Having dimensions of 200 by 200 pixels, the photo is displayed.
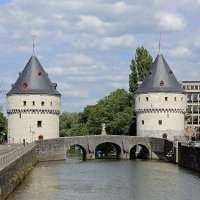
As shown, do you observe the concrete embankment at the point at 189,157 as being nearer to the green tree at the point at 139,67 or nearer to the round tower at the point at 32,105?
the round tower at the point at 32,105

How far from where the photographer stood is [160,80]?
78.6 metres

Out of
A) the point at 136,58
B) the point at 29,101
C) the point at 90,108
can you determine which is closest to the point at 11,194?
the point at 29,101

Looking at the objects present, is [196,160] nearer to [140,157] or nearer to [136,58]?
[140,157]

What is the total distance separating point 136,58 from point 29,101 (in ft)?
57.3

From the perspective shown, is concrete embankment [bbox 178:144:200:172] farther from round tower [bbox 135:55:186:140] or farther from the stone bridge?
round tower [bbox 135:55:186:140]

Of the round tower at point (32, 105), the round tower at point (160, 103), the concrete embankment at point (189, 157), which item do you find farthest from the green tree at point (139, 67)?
the concrete embankment at point (189, 157)

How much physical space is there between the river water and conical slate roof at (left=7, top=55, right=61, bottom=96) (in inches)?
672

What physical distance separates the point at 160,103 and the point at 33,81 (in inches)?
539

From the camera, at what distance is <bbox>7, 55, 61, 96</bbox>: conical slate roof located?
76.4 m

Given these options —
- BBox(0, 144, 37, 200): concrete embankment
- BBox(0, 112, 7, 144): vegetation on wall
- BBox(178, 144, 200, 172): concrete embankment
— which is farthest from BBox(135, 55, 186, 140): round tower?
BBox(0, 144, 37, 200): concrete embankment

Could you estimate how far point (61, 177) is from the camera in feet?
163

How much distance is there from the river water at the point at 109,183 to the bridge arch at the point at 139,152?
46.0ft

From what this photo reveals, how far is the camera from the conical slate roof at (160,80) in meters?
78.6

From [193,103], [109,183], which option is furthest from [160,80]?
[193,103]
